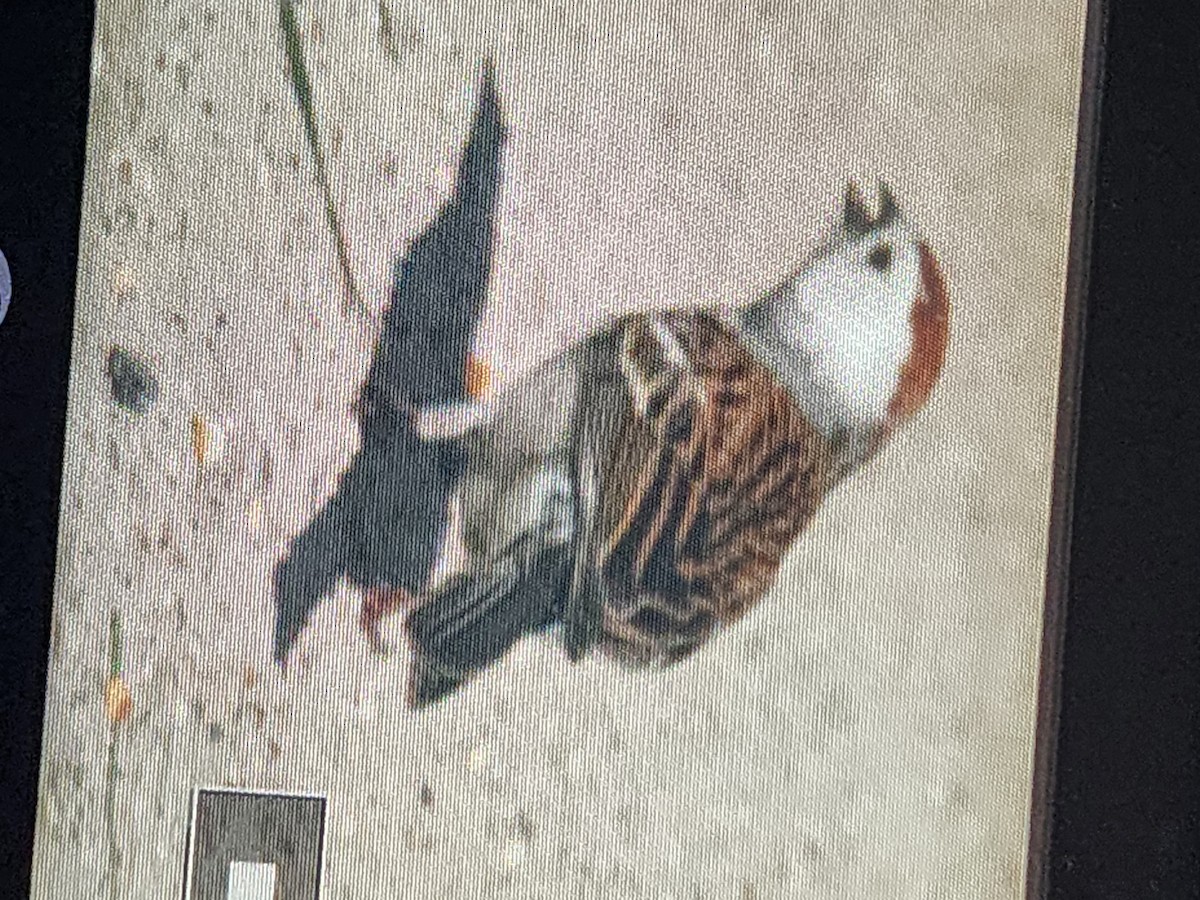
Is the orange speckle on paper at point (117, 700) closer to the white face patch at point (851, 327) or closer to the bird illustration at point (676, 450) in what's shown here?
the bird illustration at point (676, 450)

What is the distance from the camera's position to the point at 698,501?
66 cm

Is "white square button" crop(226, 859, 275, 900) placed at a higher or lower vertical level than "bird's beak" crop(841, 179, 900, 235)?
lower

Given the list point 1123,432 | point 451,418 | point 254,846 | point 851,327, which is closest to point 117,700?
point 254,846

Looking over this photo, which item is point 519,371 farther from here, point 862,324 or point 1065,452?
point 1065,452

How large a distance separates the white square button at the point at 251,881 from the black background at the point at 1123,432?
0.10 m

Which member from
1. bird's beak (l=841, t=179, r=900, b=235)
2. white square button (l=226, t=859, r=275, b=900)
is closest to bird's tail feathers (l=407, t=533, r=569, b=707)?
white square button (l=226, t=859, r=275, b=900)

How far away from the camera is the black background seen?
2.14 feet

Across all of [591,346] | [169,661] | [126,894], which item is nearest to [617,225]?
[591,346]

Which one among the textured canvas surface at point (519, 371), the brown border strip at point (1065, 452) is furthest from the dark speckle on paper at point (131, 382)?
the brown border strip at point (1065, 452)

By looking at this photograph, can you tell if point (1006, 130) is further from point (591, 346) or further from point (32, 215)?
point (32, 215)

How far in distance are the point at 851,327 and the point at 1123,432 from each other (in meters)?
0.15

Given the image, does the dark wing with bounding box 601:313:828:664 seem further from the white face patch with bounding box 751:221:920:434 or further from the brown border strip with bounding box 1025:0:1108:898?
the brown border strip with bounding box 1025:0:1108:898

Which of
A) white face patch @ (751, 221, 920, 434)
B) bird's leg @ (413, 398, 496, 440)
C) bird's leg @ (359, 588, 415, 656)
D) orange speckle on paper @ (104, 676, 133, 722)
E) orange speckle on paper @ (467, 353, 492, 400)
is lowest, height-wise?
orange speckle on paper @ (104, 676, 133, 722)

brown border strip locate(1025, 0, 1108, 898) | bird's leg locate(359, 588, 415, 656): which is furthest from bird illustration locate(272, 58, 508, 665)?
brown border strip locate(1025, 0, 1108, 898)
